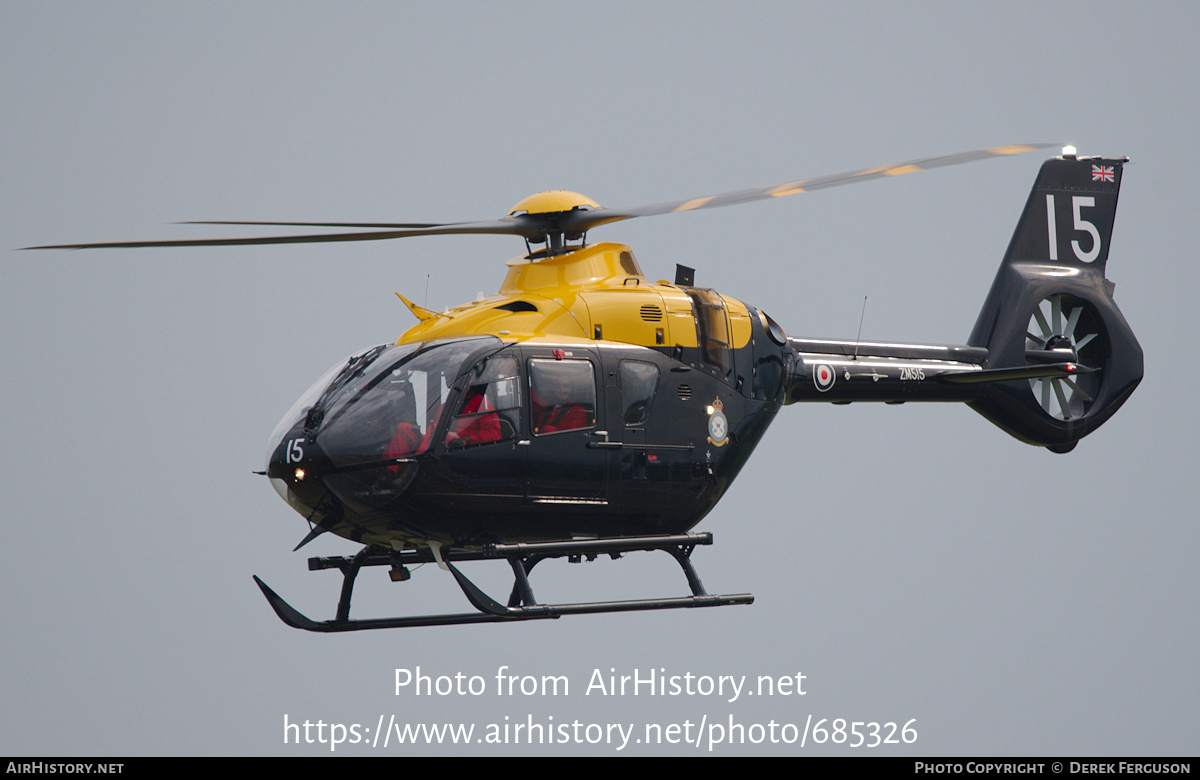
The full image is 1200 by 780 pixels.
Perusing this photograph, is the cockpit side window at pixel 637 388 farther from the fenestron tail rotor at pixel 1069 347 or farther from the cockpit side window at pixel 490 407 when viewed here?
the fenestron tail rotor at pixel 1069 347

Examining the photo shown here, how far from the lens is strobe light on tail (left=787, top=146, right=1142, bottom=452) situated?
1390cm

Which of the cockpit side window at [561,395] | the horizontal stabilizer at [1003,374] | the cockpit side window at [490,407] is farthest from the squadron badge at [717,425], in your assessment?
the horizontal stabilizer at [1003,374]

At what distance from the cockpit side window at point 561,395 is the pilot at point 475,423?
0.35 meters

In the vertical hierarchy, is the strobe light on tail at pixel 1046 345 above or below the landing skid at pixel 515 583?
above

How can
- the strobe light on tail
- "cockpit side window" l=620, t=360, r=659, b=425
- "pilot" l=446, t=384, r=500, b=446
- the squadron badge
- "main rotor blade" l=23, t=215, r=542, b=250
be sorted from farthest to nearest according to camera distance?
the strobe light on tail < the squadron badge < "cockpit side window" l=620, t=360, r=659, b=425 < "pilot" l=446, t=384, r=500, b=446 < "main rotor blade" l=23, t=215, r=542, b=250

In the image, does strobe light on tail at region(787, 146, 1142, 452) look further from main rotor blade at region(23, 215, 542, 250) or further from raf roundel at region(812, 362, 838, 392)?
main rotor blade at region(23, 215, 542, 250)

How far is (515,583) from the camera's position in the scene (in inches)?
448

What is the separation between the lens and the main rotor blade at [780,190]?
11648 millimetres

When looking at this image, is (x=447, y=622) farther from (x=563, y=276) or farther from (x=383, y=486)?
(x=563, y=276)

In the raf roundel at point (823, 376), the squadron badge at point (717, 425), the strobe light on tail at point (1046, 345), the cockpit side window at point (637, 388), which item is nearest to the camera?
the cockpit side window at point (637, 388)

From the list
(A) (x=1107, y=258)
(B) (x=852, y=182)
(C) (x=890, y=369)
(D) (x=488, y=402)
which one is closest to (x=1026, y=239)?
(A) (x=1107, y=258)

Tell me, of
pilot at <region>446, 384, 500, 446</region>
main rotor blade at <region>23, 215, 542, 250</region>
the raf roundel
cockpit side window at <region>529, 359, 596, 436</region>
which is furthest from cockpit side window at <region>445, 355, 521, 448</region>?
the raf roundel

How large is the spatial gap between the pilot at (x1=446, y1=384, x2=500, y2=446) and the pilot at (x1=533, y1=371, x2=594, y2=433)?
367 millimetres

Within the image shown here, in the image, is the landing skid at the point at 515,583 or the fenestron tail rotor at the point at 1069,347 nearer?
the landing skid at the point at 515,583
